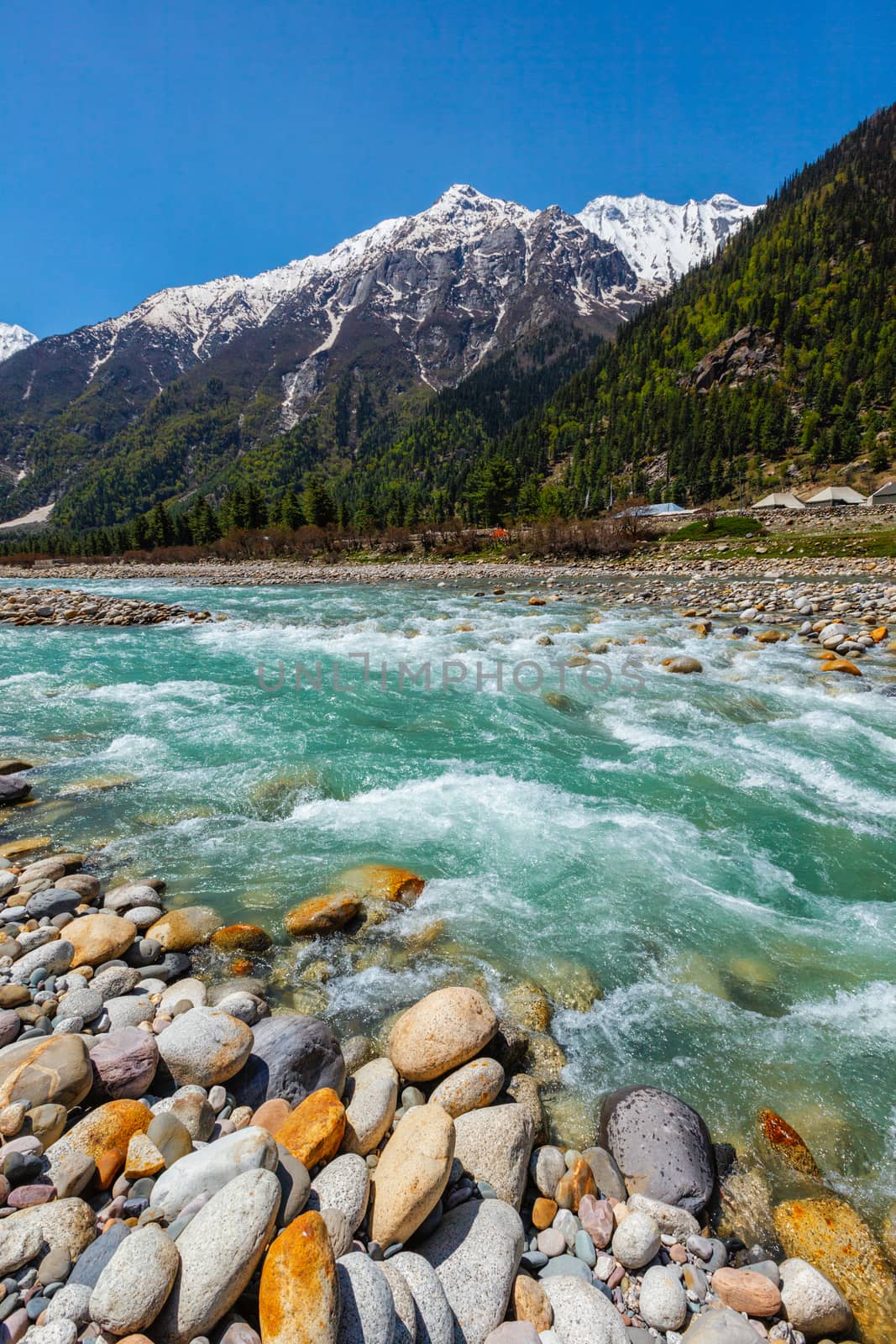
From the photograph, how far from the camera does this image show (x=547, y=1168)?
3.32m

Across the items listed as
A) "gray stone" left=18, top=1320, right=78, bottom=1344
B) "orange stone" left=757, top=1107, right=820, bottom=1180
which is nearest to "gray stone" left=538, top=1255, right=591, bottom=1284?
"orange stone" left=757, top=1107, right=820, bottom=1180

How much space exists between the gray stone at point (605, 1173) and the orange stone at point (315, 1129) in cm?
161

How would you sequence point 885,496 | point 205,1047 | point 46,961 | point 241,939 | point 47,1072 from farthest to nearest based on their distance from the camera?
point 885,496 → point 241,939 → point 46,961 → point 205,1047 → point 47,1072

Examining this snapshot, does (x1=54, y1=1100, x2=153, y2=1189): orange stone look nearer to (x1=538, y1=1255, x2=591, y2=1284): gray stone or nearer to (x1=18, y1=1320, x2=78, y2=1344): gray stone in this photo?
(x1=18, y1=1320, x2=78, y2=1344): gray stone

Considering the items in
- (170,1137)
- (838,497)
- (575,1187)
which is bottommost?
(575,1187)

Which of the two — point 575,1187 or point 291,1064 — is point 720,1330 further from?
point 291,1064

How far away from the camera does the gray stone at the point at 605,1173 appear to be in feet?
10.7

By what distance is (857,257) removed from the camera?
380 ft

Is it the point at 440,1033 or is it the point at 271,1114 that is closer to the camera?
the point at 271,1114

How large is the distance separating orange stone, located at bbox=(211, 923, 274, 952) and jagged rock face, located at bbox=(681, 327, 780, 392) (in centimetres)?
14096

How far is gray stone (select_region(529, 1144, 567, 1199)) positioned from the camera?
3.26 metres

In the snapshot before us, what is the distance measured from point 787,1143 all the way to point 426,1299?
8.70ft

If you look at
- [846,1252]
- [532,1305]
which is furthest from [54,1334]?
[846,1252]

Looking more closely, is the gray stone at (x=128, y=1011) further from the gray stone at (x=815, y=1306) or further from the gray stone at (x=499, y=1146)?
the gray stone at (x=815, y=1306)
